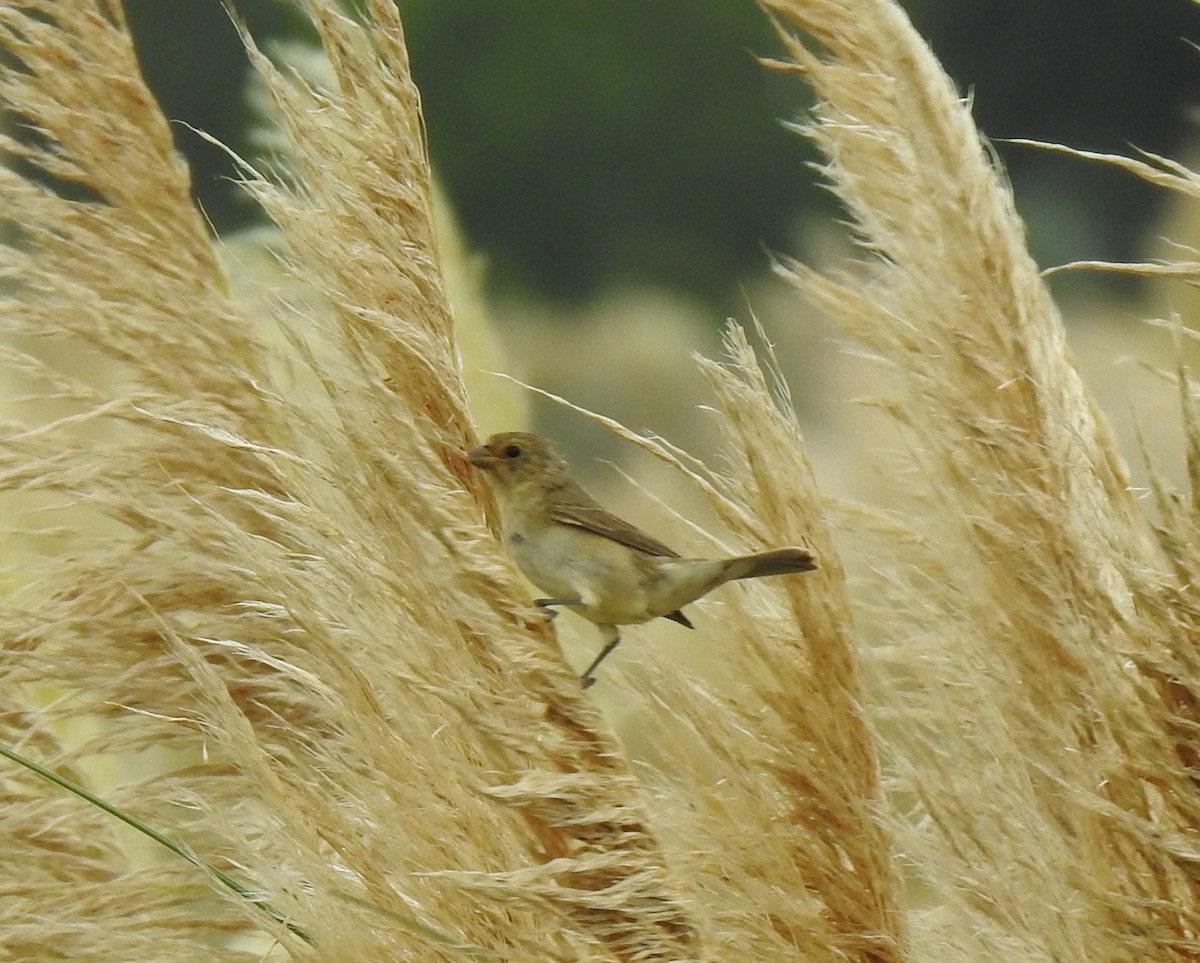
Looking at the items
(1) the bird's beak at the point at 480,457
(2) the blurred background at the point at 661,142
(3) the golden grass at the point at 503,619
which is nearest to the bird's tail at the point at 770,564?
(3) the golden grass at the point at 503,619

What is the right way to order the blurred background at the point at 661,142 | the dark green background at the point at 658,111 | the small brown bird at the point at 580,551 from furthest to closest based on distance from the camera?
1. the dark green background at the point at 658,111
2. the blurred background at the point at 661,142
3. the small brown bird at the point at 580,551

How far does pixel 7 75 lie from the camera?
0.67 metres

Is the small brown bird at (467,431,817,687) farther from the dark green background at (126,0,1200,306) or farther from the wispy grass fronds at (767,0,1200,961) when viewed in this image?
the dark green background at (126,0,1200,306)

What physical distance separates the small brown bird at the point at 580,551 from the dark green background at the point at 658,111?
189cm

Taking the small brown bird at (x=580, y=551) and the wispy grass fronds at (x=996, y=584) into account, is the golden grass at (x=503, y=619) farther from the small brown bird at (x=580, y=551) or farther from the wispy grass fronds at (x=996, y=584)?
the small brown bird at (x=580, y=551)

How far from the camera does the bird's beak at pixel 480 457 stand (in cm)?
61

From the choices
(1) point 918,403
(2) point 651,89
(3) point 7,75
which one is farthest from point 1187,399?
(2) point 651,89

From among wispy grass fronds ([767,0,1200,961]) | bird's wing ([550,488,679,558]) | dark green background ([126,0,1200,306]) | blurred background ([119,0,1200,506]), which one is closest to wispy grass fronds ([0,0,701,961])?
wispy grass fronds ([767,0,1200,961])

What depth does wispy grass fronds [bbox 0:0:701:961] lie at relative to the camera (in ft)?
1.65

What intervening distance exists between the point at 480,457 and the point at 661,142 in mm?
3047

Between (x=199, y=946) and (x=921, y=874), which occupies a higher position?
(x=921, y=874)

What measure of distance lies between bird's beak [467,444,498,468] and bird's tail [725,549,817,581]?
Answer: 11 centimetres

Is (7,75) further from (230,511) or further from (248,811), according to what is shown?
(248,811)

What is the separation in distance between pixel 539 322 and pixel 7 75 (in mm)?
2218
